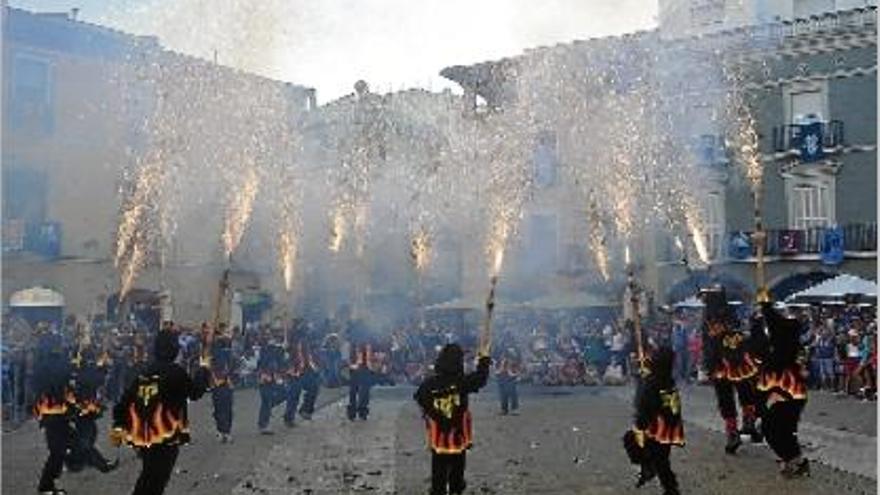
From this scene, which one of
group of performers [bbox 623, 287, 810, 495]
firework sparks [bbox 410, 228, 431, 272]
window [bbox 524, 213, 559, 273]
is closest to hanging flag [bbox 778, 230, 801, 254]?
window [bbox 524, 213, 559, 273]

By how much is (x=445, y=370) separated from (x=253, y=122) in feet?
75.1

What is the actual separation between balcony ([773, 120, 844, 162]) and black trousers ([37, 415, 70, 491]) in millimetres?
28494

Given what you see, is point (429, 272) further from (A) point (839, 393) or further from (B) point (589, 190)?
(A) point (839, 393)

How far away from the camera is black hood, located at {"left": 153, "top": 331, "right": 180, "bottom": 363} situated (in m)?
9.60

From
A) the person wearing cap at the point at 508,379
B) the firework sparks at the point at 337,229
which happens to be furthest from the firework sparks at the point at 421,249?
the person wearing cap at the point at 508,379

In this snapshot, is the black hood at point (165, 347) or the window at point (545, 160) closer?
the black hood at point (165, 347)

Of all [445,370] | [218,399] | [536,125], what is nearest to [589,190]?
[536,125]

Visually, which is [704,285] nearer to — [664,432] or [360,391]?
[360,391]

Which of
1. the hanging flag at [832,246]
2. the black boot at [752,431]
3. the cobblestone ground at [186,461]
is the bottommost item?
the cobblestone ground at [186,461]

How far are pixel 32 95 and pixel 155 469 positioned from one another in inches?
1067

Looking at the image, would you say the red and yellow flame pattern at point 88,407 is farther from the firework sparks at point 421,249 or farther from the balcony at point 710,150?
the firework sparks at point 421,249

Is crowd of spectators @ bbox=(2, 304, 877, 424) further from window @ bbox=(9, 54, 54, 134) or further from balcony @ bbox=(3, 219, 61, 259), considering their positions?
window @ bbox=(9, 54, 54, 134)

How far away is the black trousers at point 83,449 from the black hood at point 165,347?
3.52m

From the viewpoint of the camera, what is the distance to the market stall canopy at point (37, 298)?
32281mm
